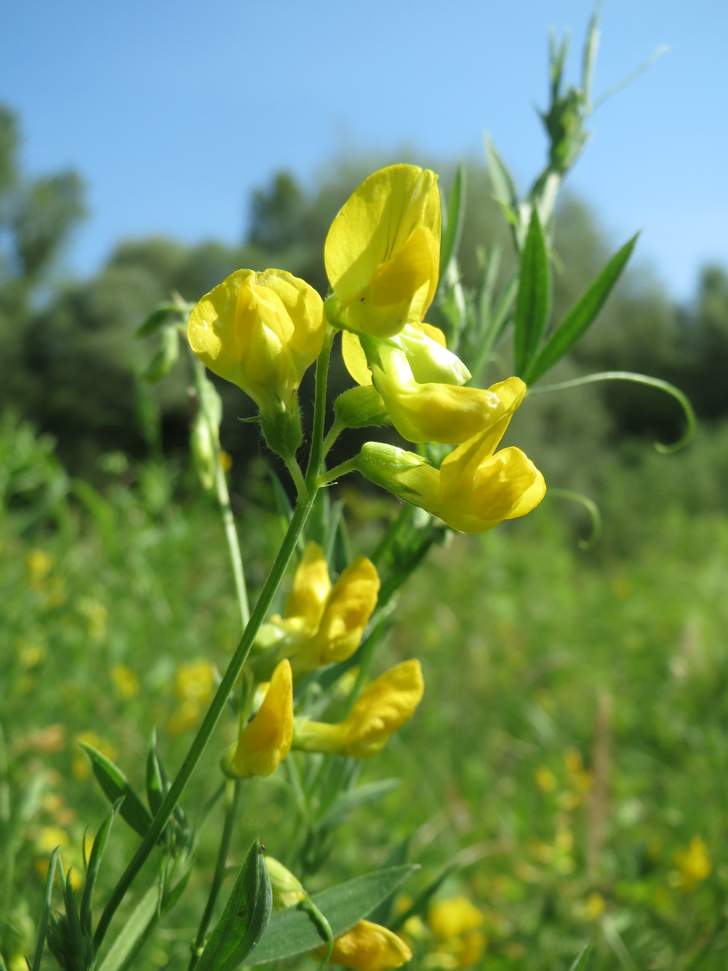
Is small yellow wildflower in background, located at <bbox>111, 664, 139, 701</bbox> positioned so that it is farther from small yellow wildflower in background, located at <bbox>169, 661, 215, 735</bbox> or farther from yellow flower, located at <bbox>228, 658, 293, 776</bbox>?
yellow flower, located at <bbox>228, 658, 293, 776</bbox>

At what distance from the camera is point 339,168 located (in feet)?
30.8

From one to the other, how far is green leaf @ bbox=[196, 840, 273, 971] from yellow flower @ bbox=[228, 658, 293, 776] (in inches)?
1.5

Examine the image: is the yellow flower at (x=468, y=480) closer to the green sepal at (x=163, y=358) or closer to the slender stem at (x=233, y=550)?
the slender stem at (x=233, y=550)

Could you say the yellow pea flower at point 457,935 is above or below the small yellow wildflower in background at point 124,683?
above

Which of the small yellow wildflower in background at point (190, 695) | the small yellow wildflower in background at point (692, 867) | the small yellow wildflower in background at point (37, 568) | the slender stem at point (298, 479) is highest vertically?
the slender stem at point (298, 479)

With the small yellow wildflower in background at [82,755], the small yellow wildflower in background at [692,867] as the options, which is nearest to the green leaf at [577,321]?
the small yellow wildflower in background at [692,867]

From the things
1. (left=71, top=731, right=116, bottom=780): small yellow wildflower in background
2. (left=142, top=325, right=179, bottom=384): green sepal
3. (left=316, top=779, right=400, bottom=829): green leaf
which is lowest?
(left=71, top=731, right=116, bottom=780): small yellow wildflower in background

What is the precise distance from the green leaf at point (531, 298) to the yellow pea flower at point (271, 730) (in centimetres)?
30

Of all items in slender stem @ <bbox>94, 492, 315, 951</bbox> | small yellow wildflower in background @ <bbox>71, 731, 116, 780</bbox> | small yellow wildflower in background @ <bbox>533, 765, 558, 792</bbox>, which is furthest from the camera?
small yellow wildflower in background @ <bbox>533, 765, 558, 792</bbox>

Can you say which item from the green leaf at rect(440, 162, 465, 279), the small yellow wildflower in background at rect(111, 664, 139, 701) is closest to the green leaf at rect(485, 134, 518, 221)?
the green leaf at rect(440, 162, 465, 279)

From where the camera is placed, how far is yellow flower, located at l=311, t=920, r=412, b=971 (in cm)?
35

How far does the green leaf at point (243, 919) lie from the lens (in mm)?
272

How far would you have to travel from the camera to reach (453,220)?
0.52 meters

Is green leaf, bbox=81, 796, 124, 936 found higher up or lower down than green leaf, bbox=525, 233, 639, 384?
lower down
